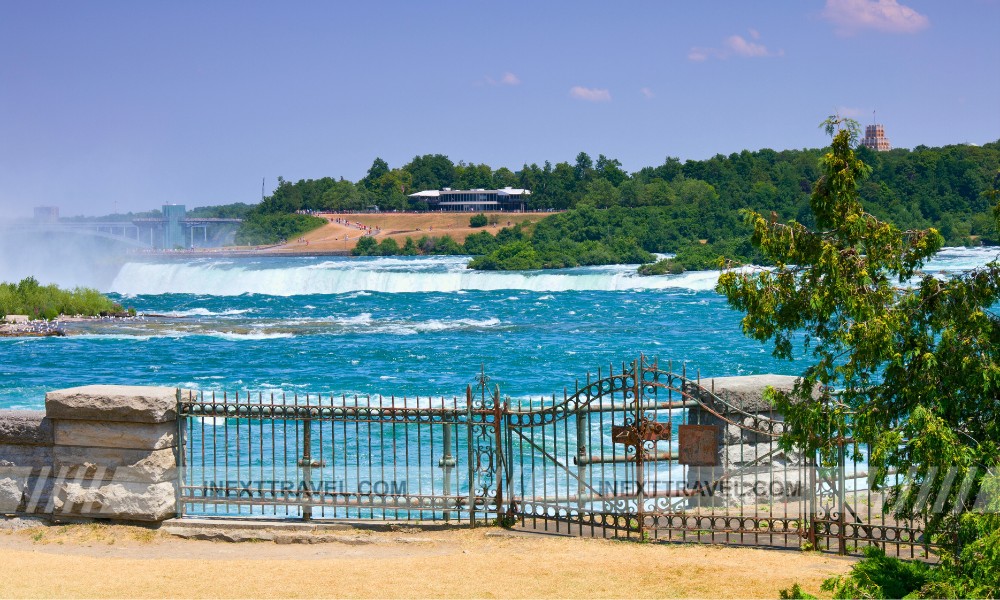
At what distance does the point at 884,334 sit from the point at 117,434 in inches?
216

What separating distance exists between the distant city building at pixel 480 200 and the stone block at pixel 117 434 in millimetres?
109366

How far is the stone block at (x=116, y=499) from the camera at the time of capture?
8.09m

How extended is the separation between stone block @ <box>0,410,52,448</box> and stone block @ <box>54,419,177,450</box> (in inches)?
4.8

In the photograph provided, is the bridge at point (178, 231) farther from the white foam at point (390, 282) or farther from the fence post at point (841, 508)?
the fence post at point (841, 508)

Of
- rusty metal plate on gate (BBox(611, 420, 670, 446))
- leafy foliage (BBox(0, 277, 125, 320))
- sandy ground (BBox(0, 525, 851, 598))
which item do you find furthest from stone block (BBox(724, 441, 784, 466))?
leafy foliage (BBox(0, 277, 125, 320))

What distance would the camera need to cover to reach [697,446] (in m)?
7.70

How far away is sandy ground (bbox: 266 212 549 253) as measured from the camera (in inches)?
3920

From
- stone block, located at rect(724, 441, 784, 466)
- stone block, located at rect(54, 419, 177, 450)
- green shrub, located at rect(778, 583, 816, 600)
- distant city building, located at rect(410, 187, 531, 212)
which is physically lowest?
green shrub, located at rect(778, 583, 816, 600)

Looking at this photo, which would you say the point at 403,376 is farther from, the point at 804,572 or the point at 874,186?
the point at 874,186

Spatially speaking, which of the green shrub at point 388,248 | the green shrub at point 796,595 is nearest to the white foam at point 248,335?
the green shrub at point 796,595

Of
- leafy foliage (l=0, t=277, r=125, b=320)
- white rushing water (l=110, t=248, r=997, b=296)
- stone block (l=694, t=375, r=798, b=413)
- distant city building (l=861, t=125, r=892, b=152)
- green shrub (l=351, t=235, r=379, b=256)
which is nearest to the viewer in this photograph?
stone block (l=694, t=375, r=798, b=413)

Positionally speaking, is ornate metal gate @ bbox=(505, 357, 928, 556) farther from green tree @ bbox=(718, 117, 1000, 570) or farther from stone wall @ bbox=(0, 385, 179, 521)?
stone wall @ bbox=(0, 385, 179, 521)

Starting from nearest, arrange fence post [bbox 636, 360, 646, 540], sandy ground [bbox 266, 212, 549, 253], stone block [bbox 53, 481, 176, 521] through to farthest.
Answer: fence post [bbox 636, 360, 646, 540] < stone block [bbox 53, 481, 176, 521] < sandy ground [bbox 266, 212, 549, 253]

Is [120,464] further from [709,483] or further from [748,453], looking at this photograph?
[748,453]
